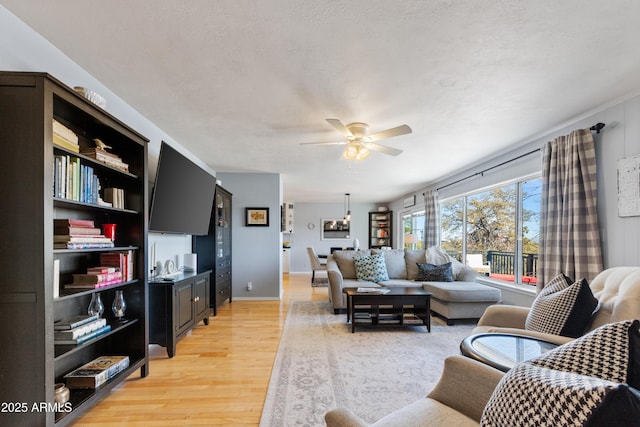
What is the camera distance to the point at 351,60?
6.70 feet

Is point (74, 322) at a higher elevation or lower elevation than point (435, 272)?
higher

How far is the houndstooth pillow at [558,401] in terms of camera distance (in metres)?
0.60

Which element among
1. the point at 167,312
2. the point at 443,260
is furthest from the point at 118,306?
the point at 443,260

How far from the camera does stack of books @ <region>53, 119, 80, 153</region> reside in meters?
1.78

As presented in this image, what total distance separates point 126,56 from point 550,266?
4166mm

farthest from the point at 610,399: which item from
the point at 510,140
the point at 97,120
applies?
the point at 510,140

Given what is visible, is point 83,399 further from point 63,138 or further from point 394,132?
point 394,132

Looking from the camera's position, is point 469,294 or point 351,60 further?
point 469,294

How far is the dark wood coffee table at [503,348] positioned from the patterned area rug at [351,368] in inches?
28.9

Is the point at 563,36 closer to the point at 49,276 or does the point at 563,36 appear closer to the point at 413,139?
the point at 413,139

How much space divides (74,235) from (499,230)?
17.1 ft

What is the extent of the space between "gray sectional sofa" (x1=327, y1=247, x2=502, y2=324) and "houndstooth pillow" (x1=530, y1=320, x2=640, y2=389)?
11.0 ft

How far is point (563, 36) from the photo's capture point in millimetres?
1783

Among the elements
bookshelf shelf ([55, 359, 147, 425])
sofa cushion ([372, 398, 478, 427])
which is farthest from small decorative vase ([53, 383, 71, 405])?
sofa cushion ([372, 398, 478, 427])
